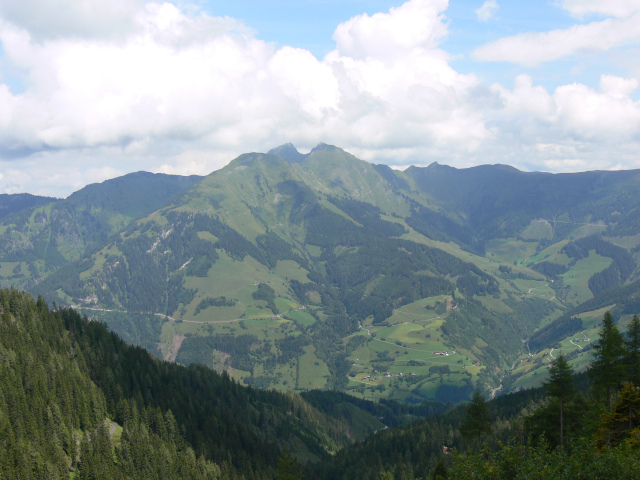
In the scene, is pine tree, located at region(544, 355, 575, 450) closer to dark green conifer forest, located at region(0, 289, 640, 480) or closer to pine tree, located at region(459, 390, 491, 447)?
dark green conifer forest, located at region(0, 289, 640, 480)

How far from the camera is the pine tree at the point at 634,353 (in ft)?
277

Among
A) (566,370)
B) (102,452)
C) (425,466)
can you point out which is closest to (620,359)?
(566,370)

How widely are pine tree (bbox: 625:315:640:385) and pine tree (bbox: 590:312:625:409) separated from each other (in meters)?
1.18

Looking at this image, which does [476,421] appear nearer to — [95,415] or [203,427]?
[95,415]

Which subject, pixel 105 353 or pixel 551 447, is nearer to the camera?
pixel 551 447

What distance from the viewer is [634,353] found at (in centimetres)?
8562

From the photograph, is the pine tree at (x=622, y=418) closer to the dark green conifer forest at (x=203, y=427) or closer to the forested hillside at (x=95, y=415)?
the dark green conifer forest at (x=203, y=427)

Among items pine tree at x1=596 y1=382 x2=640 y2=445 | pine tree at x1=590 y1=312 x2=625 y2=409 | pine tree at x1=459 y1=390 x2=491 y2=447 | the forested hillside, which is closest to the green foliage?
pine tree at x1=459 y1=390 x2=491 y2=447

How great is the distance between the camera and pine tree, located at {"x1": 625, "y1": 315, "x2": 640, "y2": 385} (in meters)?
84.4

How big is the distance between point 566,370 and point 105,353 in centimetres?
15737

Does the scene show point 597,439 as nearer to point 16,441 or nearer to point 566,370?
point 566,370

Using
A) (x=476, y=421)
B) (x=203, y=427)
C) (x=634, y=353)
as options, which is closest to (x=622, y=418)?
(x=634, y=353)

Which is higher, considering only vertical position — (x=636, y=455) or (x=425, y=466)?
(x=636, y=455)

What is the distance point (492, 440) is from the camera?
139750mm
